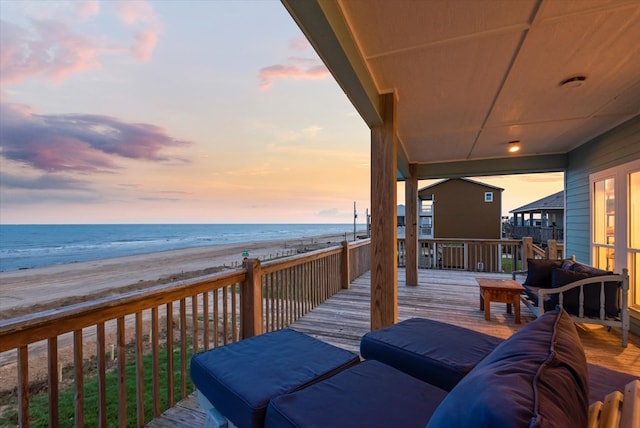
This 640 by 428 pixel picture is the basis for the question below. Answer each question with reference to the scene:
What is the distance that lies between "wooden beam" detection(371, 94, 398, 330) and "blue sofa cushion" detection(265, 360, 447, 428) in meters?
1.26

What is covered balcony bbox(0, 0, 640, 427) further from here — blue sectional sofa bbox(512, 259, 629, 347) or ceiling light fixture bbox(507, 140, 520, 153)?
blue sectional sofa bbox(512, 259, 629, 347)

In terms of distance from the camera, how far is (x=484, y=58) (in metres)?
2.05

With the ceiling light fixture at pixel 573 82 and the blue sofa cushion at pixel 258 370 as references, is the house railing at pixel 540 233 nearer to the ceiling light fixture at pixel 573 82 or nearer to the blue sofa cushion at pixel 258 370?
A: the ceiling light fixture at pixel 573 82

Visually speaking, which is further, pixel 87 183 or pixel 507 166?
pixel 87 183

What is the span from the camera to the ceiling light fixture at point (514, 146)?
4.39m

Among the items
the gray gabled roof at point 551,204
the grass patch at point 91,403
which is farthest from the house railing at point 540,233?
the grass patch at point 91,403

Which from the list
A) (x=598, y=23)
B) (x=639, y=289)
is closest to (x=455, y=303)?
(x=639, y=289)

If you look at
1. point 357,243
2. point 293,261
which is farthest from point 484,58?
point 357,243

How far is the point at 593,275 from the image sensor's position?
310 centimetres

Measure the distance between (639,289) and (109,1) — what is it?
8.71 m

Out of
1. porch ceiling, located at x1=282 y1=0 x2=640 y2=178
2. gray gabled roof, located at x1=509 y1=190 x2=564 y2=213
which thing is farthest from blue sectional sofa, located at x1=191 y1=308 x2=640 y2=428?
gray gabled roof, located at x1=509 y1=190 x2=564 y2=213

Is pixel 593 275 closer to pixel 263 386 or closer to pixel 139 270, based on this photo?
pixel 263 386

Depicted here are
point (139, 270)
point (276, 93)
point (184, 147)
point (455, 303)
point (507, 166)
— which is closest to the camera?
point (455, 303)

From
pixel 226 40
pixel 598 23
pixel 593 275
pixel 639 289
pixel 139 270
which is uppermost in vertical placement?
pixel 226 40
